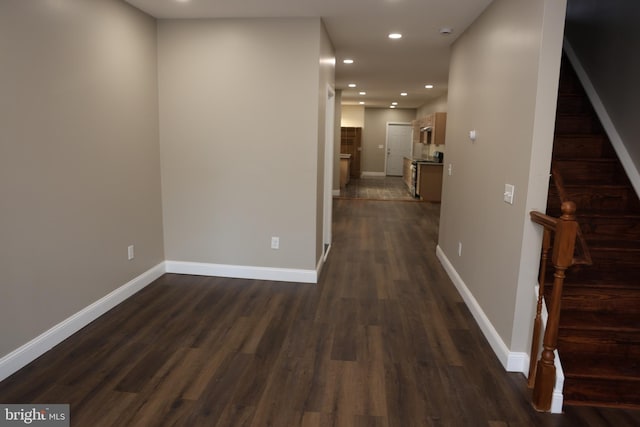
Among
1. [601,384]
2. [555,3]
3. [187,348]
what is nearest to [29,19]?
[187,348]

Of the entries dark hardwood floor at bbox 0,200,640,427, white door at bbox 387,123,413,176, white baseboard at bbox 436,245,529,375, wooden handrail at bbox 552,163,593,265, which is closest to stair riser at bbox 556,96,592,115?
wooden handrail at bbox 552,163,593,265

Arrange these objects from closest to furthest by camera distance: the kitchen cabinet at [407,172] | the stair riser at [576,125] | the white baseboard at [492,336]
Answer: the white baseboard at [492,336]
the stair riser at [576,125]
the kitchen cabinet at [407,172]

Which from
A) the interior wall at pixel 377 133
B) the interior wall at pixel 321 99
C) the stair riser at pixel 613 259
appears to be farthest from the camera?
the interior wall at pixel 377 133

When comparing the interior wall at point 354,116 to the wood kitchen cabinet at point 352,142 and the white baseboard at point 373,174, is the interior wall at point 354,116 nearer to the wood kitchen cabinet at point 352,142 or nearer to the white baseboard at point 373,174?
the wood kitchen cabinet at point 352,142

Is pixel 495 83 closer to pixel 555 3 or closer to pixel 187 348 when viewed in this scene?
pixel 555 3

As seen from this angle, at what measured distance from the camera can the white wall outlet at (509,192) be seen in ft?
9.22

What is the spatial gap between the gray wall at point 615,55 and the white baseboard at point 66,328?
438 centimetres

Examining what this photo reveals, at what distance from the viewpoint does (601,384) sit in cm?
244

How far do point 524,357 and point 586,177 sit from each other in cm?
174

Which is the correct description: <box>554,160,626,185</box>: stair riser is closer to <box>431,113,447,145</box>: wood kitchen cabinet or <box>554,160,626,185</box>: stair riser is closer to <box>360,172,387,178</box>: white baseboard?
<box>431,113,447,145</box>: wood kitchen cabinet

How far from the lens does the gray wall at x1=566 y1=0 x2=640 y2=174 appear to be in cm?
336

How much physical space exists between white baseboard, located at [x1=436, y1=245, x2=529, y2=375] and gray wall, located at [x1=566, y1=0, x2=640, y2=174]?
1685mm

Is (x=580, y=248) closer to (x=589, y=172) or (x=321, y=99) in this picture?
(x=589, y=172)

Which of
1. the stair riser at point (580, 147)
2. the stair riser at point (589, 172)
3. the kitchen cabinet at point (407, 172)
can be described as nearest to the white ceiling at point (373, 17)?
the stair riser at point (580, 147)
